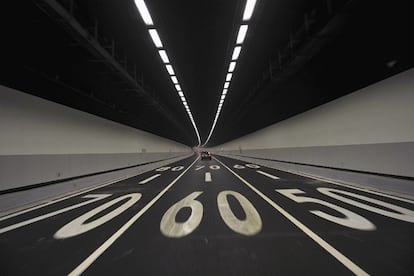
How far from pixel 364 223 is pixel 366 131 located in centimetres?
629

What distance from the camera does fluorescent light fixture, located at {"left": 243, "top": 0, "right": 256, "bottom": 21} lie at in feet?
20.6

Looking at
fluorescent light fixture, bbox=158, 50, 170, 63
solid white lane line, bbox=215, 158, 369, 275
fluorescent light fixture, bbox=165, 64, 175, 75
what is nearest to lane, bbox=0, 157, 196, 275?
solid white lane line, bbox=215, 158, 369, 275

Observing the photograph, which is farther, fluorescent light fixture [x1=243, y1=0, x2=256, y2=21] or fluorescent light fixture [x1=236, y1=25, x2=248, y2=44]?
fluorescent light fixture [x1=236, y1=25, x2=248, y2=44]

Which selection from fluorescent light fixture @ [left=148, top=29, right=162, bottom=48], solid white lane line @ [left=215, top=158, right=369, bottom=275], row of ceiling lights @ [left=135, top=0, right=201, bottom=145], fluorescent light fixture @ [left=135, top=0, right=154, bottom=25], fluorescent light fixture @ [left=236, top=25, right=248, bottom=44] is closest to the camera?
solid white lane line @ [left=215, top=158, right=369, bottom=275]

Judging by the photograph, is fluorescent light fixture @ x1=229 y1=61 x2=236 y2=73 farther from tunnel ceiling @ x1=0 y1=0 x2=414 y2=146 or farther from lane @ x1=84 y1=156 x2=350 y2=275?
lane @ x1=84 y1=156 x2=350 y2=275

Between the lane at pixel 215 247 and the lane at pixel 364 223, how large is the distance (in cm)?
55

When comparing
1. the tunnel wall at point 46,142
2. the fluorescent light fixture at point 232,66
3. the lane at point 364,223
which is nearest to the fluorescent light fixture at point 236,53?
the fluorescent light fixture at point 232,66

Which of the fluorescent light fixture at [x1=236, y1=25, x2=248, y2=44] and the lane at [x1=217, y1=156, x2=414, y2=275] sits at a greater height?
the fluorescent light fixture at [x1=236, y1=25, x2=248, y2=44]

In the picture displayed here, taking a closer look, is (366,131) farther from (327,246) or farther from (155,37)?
(155,37)

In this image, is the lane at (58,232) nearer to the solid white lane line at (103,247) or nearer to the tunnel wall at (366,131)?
the solid white lane line at (103,247)

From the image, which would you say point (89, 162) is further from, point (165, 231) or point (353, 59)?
point (353, 59)

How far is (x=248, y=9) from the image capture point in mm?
6652

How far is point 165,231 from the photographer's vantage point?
498cm

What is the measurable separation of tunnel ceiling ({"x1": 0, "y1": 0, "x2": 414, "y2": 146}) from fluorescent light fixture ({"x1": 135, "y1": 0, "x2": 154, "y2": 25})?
16 cm
